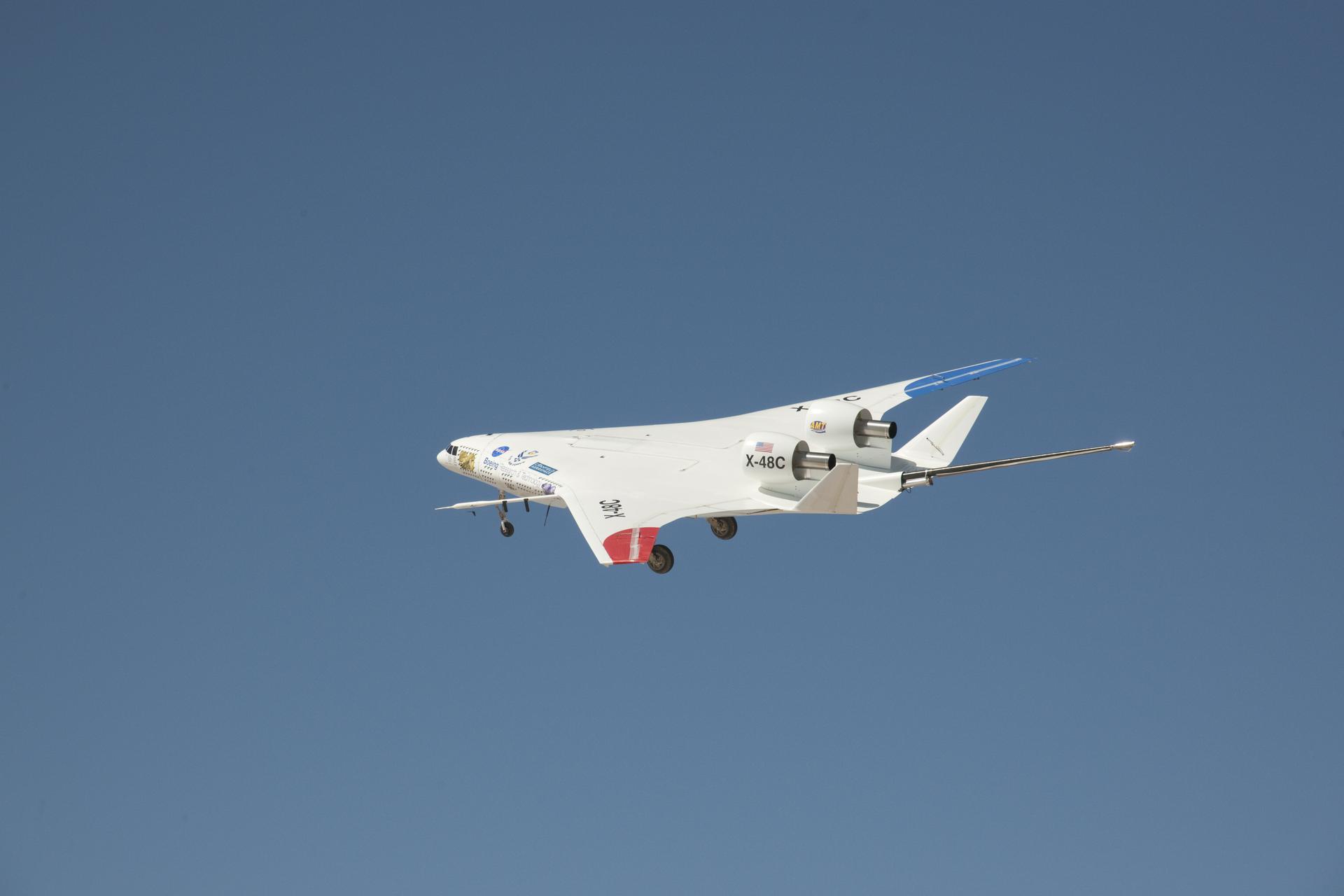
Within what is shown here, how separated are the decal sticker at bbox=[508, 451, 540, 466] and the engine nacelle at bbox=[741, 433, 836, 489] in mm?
8228

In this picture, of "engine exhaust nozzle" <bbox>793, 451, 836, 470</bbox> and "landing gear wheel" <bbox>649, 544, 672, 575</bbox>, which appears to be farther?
"landing gear wheel" <bbox>649, 544, 672, 575</bbox>

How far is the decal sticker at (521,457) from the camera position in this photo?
152ft

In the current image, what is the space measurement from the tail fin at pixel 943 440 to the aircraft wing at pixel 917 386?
10.2 ft

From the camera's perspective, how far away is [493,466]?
156ft

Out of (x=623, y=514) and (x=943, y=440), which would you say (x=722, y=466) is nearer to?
(x=623, y=514)

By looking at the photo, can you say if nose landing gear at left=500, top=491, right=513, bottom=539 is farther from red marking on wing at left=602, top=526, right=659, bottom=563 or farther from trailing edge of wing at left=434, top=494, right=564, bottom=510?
red marking on wing at left=602, top=526, right=659, bottom=563

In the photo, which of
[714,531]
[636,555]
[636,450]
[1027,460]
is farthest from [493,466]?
[1027,460]

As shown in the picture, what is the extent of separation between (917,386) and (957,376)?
1406mm

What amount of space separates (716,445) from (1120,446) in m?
11.7

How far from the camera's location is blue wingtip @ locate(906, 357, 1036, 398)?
4844cm

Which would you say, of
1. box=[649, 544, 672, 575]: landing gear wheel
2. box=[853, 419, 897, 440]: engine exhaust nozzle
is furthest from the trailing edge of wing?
box=[853, 419, 897, 440]: engine exhaust nozzle

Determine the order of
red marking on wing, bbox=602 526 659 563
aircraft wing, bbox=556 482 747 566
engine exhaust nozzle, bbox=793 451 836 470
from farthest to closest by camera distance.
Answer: engine exhaust nozzle, bbox=793 451 836 470
aircraft wing, bbox=556 482 747 566
red marking on wing, bbox=602 526 659 563

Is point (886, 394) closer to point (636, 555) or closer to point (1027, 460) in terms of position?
point (1027, 460)

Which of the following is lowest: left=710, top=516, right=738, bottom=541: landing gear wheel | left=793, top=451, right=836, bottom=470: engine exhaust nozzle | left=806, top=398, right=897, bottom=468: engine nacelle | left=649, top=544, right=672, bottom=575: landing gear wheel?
left=649, top=544, right=672, bottom=575: landing gear wheel
